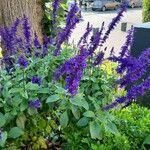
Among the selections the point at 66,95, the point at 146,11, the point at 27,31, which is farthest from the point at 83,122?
the point at 146,11

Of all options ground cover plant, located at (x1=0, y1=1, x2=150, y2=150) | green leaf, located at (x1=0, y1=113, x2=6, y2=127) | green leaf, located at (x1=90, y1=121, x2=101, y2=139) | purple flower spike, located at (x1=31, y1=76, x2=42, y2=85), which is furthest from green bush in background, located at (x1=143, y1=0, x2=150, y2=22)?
green leaf, located at (x1=0, y1=113, x2=6, y2=127)

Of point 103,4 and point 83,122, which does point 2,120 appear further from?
point 103,4

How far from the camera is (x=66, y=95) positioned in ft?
8.49

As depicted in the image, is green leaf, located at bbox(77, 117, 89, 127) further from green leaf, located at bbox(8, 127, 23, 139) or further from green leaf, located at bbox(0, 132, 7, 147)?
green leaf, located at bbox(0, 132, 7, 147)

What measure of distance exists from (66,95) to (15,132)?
0.39 m

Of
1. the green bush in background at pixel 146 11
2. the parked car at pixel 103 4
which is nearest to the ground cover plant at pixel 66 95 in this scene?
the green bush in background at pixel 146 11

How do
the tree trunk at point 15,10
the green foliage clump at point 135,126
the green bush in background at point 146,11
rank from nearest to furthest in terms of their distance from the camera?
1. the green foliage clump at point 135,126
2. the tree trunk at point 15,10
3. the green bush in background at point 146,11

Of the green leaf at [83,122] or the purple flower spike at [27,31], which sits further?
the purple flower spike at [27,31]

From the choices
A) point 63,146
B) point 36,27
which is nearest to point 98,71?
point 63,146

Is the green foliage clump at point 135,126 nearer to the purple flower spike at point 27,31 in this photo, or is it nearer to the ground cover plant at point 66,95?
the ground cover plant at point 66,95

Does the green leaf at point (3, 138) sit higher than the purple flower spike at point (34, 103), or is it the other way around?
the purple flower spike at point (34, 103)

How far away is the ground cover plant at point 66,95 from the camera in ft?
8.55

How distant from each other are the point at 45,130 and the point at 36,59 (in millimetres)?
502

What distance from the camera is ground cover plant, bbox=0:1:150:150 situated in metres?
2.61
